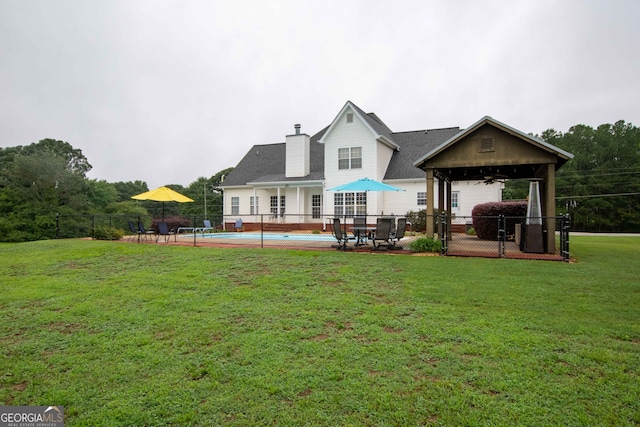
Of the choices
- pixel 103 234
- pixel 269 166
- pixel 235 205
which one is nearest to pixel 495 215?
pixel 269 166

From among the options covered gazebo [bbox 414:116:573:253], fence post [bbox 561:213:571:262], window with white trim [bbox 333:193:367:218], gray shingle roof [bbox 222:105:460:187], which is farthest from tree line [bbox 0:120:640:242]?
fence post [bbox 561:213:571:262]

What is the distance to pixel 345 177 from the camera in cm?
2389

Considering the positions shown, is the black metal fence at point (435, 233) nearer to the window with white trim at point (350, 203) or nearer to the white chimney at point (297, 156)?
the window with white trim at point (350, 203)

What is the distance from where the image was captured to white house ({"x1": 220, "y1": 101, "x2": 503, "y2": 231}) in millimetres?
22750

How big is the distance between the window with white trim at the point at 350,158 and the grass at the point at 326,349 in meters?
16.4

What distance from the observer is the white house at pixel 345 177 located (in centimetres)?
2275

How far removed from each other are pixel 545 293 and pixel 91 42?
23.0m

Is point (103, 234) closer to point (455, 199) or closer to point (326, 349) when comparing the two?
point (326, 349)

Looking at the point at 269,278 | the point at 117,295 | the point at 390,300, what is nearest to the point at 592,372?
the point at 390,300

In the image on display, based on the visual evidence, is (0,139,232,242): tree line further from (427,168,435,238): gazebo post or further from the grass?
the grass

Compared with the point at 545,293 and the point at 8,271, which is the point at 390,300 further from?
the point at 8,271

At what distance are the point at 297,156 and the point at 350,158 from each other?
4576mm

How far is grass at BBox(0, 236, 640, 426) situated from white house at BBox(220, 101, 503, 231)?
46.1ft

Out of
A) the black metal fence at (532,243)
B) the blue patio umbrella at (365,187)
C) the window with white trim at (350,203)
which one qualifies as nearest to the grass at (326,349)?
the black metal fence at (532,243)
